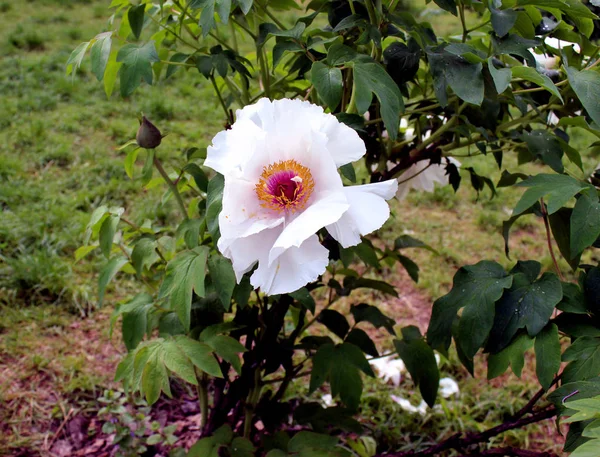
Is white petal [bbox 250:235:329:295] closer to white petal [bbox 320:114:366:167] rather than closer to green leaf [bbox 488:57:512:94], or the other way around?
white petal [bbox 320:114:366:167]

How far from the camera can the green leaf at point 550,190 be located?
1.08 m

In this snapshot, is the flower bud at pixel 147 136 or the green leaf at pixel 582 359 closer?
the green leaf at pixel 582 359

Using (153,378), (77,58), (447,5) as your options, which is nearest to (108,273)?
(153,378)

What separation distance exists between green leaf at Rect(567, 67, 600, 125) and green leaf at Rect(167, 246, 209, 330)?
72cm

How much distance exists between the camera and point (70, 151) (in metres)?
3.68

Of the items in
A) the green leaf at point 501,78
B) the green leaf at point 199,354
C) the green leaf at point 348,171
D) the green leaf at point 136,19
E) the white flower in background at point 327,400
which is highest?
the green leaf at point 136,19

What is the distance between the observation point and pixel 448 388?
222 centimetres

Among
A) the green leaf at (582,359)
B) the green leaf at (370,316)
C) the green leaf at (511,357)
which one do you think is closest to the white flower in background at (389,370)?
the green leaf at (370,316)

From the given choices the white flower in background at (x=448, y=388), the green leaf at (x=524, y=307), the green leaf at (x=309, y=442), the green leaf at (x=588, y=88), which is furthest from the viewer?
the white flower in background at (x=448, y=388)

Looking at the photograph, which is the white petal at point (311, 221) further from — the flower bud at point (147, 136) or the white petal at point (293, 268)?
the flower bud at point (147, 136)

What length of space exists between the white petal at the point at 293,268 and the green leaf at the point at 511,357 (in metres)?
0.43

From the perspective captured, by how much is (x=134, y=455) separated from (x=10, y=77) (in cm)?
372

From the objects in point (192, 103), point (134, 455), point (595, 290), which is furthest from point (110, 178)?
point (595, 290)

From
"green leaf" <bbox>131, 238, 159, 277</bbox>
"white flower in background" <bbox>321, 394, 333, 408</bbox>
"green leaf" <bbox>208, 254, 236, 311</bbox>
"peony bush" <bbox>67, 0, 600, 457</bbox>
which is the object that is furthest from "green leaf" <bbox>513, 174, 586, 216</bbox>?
"white flower in background" <bbox>321, 394, 333, 408</bbox>
